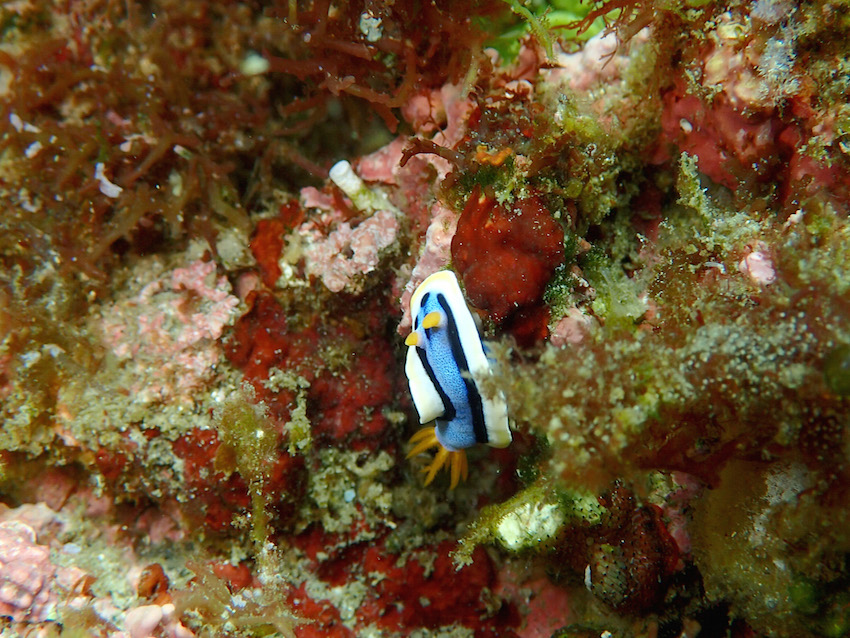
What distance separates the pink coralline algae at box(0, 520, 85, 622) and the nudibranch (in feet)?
7.43

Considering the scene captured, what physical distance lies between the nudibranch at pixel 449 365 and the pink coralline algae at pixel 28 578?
2.26 m

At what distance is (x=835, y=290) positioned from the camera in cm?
160

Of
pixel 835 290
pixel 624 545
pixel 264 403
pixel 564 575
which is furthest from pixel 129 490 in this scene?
pixel 835 290

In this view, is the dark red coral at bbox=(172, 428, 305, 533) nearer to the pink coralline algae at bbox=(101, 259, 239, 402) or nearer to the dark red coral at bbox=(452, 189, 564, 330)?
the pink coralline algae at bbox=(101, 259, 239, 402)

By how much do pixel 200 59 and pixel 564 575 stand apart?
4.05 m

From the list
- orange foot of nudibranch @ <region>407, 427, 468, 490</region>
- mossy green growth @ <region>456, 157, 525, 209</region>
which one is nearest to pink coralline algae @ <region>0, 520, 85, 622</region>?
orange foot of nudibranch @ <region>407, 427, 468, 490</region>

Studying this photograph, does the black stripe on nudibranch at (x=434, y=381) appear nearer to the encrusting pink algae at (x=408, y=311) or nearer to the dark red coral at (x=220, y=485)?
the encrusting pink algae at (x=408, y=311)

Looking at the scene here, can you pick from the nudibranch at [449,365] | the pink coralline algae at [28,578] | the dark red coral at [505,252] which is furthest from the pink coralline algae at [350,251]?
the pink coralline algae at [28,578]

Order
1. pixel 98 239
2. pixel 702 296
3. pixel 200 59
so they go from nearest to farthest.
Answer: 1. pixel 702 296
2. pixel 98 239
3. pixel 200 59

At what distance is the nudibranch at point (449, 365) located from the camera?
227 centimetres

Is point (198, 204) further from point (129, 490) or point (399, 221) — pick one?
point (129, 490)

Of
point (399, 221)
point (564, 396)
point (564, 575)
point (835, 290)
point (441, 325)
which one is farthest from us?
point (399, 221)

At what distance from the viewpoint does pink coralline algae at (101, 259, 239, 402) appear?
3051 millimetres

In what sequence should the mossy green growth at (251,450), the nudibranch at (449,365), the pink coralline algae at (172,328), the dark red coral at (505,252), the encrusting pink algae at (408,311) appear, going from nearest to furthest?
the encrusting pink algae at (408,311) < the nudibranch at (449,365) < the dark red coral at (505,252) < the mossy green growth at (251,450) < the pink coralline algae at (172,328)
